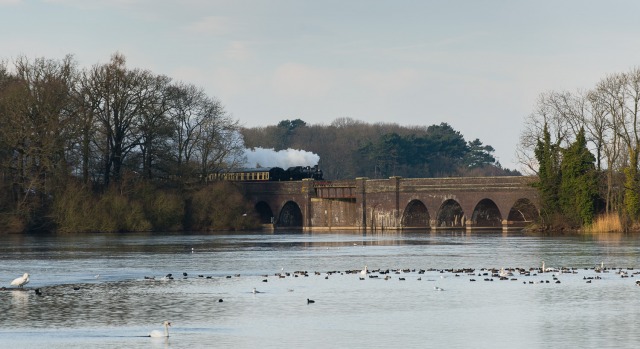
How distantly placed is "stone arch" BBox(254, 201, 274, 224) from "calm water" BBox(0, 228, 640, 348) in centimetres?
6156

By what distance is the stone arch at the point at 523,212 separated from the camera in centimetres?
8917

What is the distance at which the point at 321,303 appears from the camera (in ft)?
99.5

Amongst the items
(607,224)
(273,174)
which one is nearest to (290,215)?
(273,174)

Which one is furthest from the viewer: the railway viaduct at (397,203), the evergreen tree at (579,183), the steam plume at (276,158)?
the steam plume at (276,158)

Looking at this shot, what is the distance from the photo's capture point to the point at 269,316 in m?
Result: 27.6

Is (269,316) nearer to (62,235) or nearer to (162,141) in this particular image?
(62,235)

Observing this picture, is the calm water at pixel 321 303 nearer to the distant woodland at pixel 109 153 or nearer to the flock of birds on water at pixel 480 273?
the flock of birds on water at pixel 480 273

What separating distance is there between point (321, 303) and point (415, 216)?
72.5m

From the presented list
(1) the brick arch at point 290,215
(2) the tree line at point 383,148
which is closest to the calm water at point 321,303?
(1) the brick arch at point 290,215

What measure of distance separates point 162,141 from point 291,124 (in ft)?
337

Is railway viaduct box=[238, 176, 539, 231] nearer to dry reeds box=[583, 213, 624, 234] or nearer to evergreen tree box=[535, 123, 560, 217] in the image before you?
evergreen tree box=[535, 123, 560, 217]

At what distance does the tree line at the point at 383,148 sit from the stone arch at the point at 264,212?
Answer: 4178cm

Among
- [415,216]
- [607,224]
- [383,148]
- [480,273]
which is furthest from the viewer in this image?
[383,148]

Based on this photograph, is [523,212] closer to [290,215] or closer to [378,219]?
[378,219]
